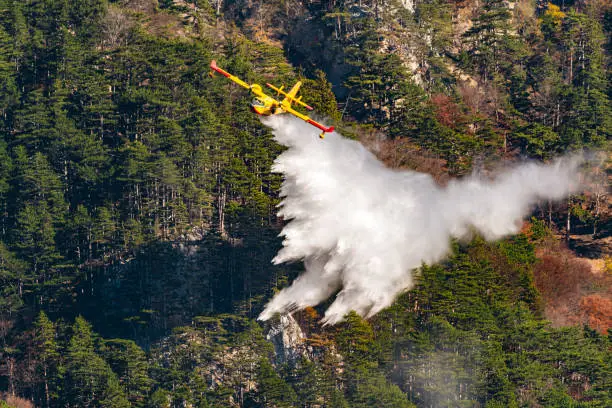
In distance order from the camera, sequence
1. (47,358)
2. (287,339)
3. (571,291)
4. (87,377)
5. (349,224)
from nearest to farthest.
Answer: (349,224), (287,339), (87,377), (47,358), (571,291)

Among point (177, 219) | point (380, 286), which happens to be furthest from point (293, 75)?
point (380, 286)

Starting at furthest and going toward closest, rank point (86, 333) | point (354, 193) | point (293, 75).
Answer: point (293, 75) → point (86, 333) → point (354, 193)

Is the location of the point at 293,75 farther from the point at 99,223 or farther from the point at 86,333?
the point at 86,333

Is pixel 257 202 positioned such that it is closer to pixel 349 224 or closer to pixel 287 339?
pixel 349 224

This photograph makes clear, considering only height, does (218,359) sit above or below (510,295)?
below

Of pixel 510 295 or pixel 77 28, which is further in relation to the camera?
pixel 77 28

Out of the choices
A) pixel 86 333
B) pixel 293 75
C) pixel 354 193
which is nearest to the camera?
pixel 354 193

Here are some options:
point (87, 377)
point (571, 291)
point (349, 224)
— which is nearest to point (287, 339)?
point (349, 224)

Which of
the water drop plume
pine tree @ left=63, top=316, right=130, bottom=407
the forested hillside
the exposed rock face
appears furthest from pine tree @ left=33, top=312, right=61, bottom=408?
the exposed rock face
